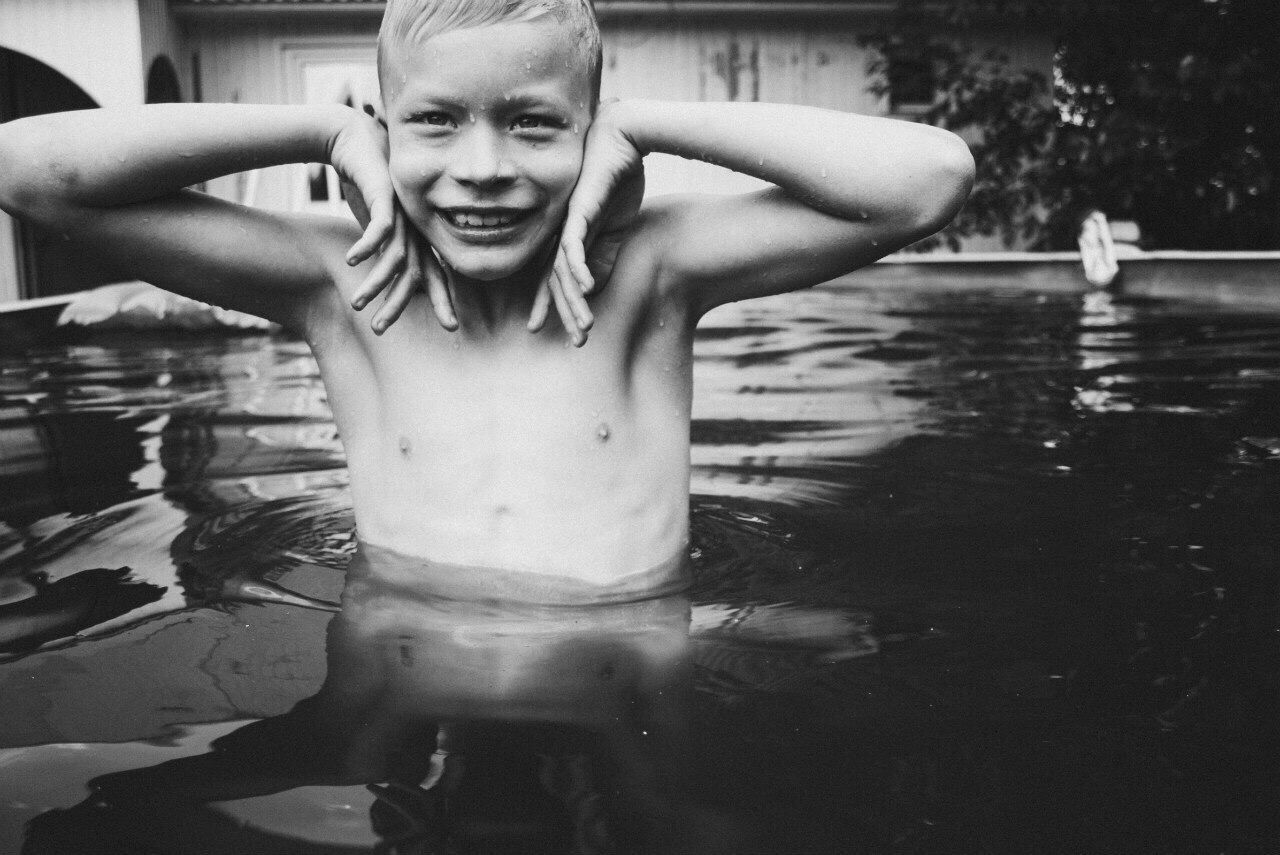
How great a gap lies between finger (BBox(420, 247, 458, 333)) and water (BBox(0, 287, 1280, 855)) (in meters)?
0.44

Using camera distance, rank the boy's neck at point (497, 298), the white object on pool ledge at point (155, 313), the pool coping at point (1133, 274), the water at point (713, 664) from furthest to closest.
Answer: the pool coping at point (1133, 274) < the white object on pool ledge at point (155, 313) < the boy's neck at point (497, 298) < the water at point (713, 664)

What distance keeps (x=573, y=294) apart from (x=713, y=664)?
55 centimetres

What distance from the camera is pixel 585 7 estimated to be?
1.79 meters

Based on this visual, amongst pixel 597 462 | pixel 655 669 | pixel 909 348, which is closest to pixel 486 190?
pixel 597 462

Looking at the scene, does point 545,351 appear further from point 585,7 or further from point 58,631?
point 58,631

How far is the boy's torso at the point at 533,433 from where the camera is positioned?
191cm

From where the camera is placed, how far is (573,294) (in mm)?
1697

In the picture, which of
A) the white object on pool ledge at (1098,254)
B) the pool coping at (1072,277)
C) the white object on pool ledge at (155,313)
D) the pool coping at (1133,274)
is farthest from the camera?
the white object on pool ledge at (1098,254)

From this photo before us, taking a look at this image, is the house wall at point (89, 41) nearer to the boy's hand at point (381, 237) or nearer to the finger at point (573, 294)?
the boy's hand at point (381, 237)

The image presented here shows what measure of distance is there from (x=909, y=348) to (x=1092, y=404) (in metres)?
1.51

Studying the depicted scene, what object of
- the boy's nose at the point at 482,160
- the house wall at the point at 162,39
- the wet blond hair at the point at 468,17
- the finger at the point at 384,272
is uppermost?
the house wall at the point at 162,39

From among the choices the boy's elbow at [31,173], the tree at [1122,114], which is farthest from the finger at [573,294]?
the tree at [1122,114]

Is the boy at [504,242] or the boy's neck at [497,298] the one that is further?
the boy's neck at [497,298]

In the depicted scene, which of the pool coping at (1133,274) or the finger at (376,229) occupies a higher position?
the finger at (376,229)
